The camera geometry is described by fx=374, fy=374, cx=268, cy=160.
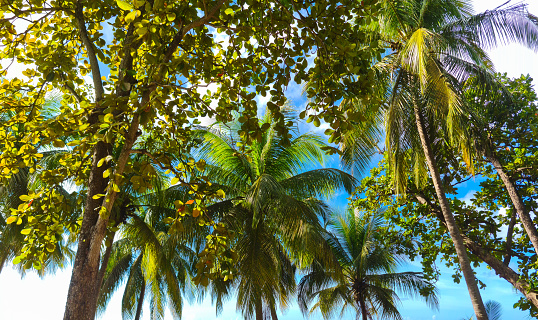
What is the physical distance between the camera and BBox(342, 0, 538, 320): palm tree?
275 inches

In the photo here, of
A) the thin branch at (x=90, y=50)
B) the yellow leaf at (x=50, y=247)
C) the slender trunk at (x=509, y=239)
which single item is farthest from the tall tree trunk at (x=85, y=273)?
the slender trunk at (x=509, y=239)

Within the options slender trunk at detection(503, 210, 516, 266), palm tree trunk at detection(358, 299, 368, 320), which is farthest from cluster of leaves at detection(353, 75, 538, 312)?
palm tree trunk at detection(358, 299, 368, 320)

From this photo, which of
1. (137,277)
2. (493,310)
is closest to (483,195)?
(493,310)

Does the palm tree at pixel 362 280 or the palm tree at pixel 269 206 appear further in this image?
the palm tree at pixel 362 280

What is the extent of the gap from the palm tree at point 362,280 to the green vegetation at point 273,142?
0.10 metres

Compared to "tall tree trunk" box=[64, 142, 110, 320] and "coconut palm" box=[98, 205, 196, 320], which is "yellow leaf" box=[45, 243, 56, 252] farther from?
"coconut palm" box=[98, 205, 196, 320]

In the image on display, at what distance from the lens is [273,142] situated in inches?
435

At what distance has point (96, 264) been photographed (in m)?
2.50

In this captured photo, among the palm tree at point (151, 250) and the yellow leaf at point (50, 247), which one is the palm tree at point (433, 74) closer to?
the palm tree at point (151, 250)

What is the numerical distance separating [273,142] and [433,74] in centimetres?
495

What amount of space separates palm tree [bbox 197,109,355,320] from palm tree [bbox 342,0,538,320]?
6.44 ft

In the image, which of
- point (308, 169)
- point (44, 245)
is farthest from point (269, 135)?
point (44, 245)

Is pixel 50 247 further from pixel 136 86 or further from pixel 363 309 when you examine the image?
pixel 363 309

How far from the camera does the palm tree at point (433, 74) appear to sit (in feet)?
22.9
